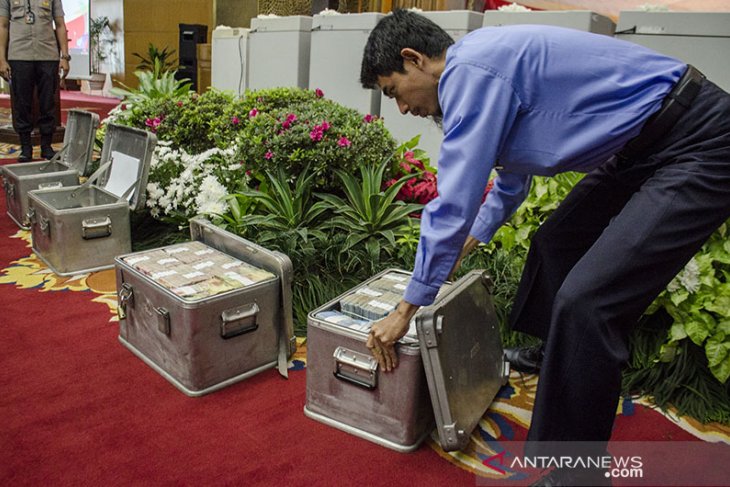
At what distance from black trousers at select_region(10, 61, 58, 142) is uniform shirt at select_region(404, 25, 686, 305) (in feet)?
15.6

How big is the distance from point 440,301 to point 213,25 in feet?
32.8

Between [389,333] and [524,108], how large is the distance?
61 centimetres

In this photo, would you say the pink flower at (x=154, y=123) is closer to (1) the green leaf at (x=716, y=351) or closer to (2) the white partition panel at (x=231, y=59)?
(2) the white partition panel at (x=231, y=59)

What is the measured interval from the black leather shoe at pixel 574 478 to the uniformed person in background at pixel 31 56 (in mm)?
5090

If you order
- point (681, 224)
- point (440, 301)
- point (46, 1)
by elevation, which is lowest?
point (440, 301)

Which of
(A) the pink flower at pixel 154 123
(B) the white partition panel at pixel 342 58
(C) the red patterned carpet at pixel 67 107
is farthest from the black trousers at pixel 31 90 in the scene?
(B) the white partition panel at pixel 342 58

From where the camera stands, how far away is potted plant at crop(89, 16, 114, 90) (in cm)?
1203

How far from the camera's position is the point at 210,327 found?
1900mm

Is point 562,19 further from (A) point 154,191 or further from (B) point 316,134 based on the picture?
(A) point 154,191

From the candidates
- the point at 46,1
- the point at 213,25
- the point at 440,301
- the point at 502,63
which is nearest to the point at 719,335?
the point at 440,301

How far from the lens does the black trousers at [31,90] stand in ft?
16.4

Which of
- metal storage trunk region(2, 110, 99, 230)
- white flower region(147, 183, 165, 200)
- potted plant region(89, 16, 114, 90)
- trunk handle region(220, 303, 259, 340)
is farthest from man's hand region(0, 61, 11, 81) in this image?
potted plant region(89, 16, 114, 90)

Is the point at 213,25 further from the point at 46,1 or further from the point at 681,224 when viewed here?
the point at 681,224

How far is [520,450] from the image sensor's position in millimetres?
1732
